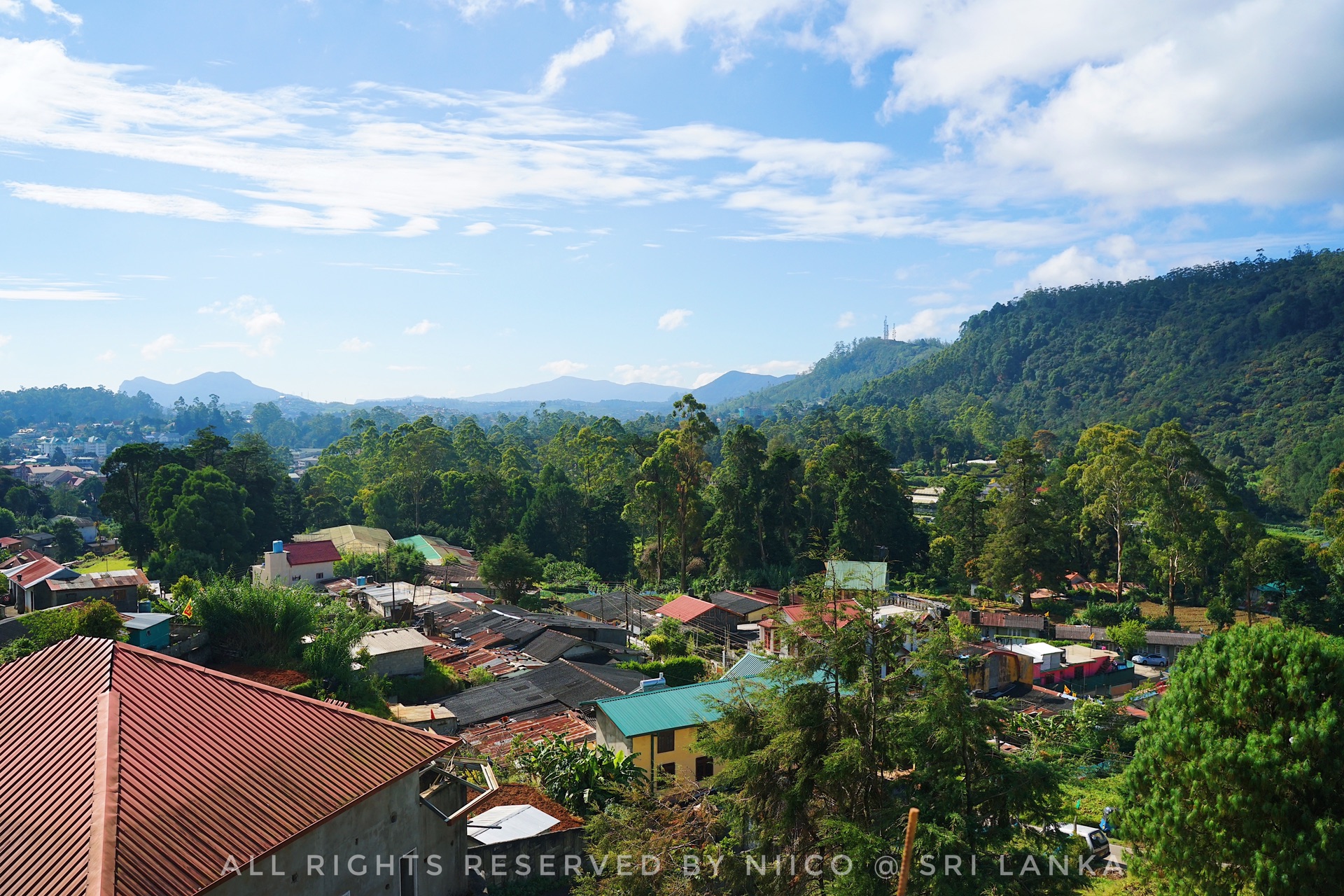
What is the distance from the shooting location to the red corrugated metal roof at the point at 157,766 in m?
6.01

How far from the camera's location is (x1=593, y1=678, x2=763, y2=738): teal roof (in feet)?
48.6

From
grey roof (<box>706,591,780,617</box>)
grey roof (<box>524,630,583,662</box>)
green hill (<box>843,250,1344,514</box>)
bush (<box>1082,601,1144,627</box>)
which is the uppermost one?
green hill (<box>843,250,1344,514</box>)

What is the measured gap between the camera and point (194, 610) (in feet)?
58.7

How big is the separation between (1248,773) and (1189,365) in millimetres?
106716

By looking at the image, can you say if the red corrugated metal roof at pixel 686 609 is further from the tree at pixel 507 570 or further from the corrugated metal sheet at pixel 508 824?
the corrugated metal sheet at pixel 508 824

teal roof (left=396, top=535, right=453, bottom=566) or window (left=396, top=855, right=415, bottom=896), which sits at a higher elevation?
window (left=396, top=855, right=415, bottom=896)

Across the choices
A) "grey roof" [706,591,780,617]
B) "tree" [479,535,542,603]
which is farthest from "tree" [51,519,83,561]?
"grey roof" [706,591,780,617]

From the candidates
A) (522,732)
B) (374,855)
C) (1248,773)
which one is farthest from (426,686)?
(1248,773)

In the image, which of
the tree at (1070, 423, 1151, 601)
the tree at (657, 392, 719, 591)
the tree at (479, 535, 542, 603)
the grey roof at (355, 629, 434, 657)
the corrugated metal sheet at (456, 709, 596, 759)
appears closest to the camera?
the corrugated metal sheet at (456, 709, 596, 759)

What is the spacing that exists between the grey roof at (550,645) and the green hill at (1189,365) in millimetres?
52226

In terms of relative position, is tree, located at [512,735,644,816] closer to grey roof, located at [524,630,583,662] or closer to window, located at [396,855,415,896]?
window, located at [396,855,415,896]

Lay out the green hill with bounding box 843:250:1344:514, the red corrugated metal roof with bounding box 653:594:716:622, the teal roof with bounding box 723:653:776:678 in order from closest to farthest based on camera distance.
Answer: the teal roof with bounding box 723:653:776:678 < the red corrugated metal roof with bounding box 653:594:716:622 < the green hill with bounding box 843:250:1344:514

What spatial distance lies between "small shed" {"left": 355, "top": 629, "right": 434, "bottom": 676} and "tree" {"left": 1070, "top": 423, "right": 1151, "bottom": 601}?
87.4 ft

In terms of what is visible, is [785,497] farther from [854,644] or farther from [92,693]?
[92,693]
